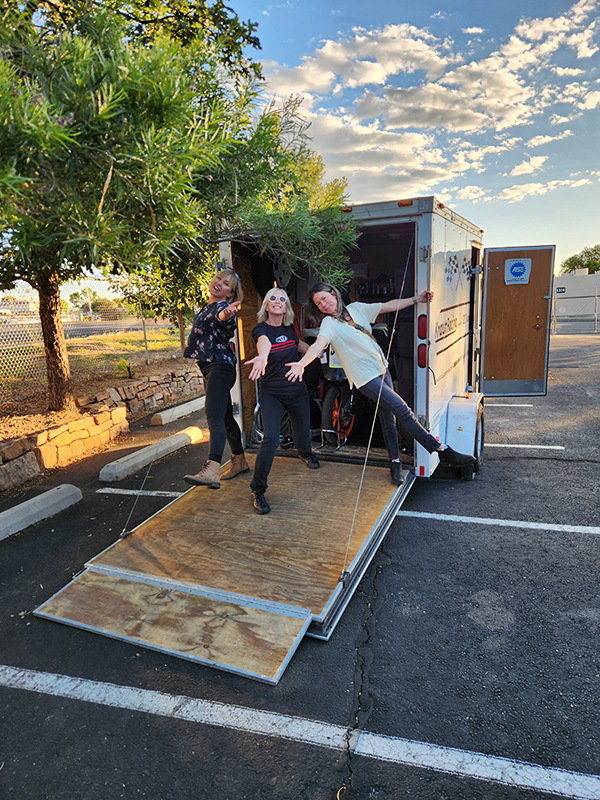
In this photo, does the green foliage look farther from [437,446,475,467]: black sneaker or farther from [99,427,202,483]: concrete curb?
[99,427,202,483]: concrete curb

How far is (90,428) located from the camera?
7387mm

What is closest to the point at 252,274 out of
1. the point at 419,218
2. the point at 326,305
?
the point at 326,305

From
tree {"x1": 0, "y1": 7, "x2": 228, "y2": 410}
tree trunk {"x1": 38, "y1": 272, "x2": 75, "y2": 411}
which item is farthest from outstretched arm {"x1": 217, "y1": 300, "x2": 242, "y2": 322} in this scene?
tree trunk {"x1": 38, "y1": 272, "x2": 75, "y2": 411}

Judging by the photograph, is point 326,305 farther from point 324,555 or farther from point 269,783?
point 269,783

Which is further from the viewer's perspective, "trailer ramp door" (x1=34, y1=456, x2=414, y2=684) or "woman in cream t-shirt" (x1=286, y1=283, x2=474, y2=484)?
"woman in cream t-shirt" (x1=286, y1=283, x2=474, y2=484)

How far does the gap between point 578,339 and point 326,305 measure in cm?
1728

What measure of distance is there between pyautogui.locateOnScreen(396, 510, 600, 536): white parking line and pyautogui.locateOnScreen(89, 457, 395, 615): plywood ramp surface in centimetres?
51

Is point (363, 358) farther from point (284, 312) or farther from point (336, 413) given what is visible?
point (336, 413)

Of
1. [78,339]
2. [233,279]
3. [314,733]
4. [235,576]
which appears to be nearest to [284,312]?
[233,279]

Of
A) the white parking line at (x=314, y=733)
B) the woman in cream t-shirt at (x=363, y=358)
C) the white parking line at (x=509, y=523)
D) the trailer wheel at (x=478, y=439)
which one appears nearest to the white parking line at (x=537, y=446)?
the trailer wheel at (x=478, y=439)

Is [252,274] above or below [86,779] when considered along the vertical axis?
above

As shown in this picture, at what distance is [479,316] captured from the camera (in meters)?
7.54

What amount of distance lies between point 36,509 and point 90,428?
2.56 m

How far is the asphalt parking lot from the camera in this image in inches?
83.9
